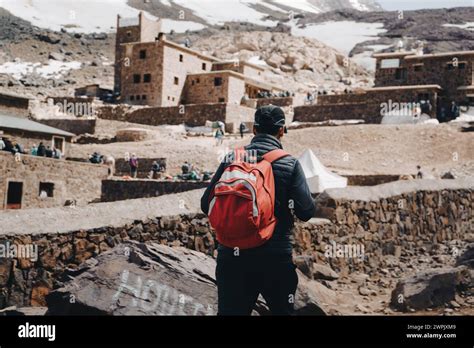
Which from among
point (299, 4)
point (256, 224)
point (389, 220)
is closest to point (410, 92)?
point (389, 220)

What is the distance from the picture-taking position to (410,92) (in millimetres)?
37062

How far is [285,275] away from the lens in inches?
180

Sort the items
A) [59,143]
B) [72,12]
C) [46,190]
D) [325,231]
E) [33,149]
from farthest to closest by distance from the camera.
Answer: [72,12]
[59,143]
[33,149]
[46,190]
[325,231]

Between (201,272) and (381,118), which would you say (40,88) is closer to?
(381,118)

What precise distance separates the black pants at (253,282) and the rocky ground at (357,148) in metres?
21.6

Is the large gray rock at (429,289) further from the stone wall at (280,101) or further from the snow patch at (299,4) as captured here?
the snow patch at (299,4)

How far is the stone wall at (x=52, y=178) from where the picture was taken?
2116cm

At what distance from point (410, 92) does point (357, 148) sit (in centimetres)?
829

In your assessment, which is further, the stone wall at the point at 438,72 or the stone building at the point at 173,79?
the stone building at the point at 173,79

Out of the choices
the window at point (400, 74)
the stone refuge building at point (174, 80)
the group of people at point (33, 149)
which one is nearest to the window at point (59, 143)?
the group of people at point (33, 149)

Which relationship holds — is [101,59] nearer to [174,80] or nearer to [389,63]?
[174,80]

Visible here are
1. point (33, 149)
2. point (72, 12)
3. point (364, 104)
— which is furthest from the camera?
point (72, 12)

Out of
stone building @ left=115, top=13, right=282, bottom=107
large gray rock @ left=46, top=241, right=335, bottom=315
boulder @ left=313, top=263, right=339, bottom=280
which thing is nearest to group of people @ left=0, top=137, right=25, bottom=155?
boulder @ left=313, top=263, right=339, bottom=280

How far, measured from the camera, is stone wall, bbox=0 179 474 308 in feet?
23.9
